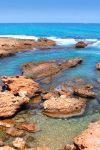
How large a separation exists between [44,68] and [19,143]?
21373 mm

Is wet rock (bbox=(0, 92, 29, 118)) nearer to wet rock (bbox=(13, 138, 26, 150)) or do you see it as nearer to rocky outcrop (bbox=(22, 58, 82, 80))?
wet rock (bbox=(13, 138, 26, 150))

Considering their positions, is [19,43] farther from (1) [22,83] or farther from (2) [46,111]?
(2) [46,111]

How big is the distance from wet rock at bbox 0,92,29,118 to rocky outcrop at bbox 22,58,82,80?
1069cm

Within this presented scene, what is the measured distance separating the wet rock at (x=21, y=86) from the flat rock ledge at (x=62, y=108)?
3682mm

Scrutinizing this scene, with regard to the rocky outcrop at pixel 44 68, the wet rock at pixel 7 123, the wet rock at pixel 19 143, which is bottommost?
the wet rock at pixel 7 123

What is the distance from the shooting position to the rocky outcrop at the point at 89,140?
60.1ft

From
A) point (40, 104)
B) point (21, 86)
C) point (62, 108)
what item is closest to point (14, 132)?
point (62, 108)

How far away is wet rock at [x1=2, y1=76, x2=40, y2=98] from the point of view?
97.3 feet

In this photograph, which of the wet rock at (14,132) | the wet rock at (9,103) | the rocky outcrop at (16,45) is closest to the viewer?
the wet rock at (14,132)

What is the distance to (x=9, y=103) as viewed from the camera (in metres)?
25.5

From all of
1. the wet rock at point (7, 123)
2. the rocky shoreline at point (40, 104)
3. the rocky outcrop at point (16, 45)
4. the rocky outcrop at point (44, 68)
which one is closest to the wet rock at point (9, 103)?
the rocky shoreline at point (40, 104)

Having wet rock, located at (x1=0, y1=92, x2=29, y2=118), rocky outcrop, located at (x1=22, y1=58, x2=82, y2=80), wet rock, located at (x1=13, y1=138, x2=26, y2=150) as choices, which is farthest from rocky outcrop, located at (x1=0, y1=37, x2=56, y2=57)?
wet rock, located at (x1=13, y1=138, x2=26, y2=150)

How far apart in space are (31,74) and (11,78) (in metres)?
6.64

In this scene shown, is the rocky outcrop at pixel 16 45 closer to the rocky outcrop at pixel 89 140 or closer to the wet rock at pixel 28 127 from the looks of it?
the wet rock at pixel 28 127
